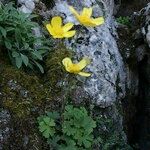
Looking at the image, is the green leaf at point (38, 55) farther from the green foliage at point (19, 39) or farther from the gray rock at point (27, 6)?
the gray rock at point (27, 6)

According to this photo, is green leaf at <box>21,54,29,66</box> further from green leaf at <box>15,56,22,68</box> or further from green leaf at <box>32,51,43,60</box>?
green leaf at <box>32,51,43,60</box>

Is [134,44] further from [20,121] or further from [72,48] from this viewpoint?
[20,121]

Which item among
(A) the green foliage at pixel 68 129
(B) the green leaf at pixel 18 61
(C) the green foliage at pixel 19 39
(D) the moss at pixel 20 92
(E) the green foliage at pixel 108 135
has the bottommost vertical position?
(E) the green foliage at pixel 108 135

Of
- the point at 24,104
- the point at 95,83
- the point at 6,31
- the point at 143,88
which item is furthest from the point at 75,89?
the point at 143,88

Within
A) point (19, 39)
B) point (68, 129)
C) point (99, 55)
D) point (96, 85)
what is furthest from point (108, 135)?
point (19, 39)

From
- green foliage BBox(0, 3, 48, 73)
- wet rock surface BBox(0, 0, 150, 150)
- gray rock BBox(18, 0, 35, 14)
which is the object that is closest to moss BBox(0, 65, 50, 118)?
wet rock surface BBox(0, 0, 150, 150)

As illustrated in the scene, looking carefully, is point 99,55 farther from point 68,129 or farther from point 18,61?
point 68,129

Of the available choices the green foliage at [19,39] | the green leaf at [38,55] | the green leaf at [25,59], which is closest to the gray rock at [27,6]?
the green foliage at [19,39]
